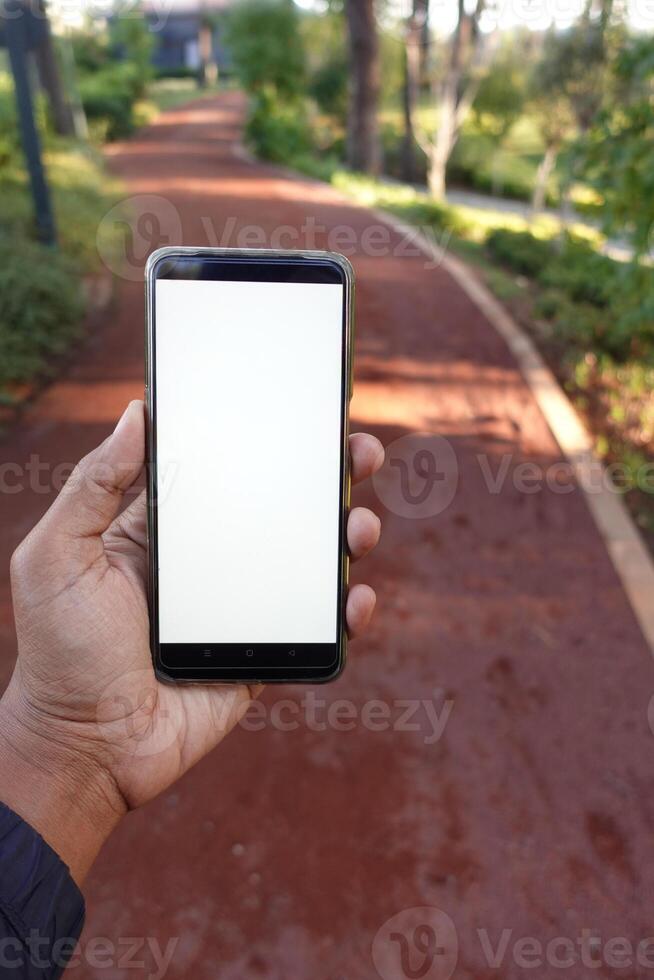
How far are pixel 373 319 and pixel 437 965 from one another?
19.5 feet

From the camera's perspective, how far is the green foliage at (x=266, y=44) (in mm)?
23500

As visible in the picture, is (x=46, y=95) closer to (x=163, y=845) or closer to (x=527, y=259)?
(x=527, y=259)

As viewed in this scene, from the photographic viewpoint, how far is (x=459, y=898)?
2.43m

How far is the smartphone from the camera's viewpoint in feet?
5.87

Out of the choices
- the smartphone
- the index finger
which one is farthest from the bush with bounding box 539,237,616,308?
the smartphone

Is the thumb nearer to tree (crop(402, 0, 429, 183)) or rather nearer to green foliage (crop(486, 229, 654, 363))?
green foliage (crop(486, 229, 654, 363))

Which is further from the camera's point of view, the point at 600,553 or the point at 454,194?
the point at 454,194

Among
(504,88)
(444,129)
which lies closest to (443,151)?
(444,129)

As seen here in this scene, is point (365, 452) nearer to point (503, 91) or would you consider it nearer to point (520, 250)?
point (520, 250)

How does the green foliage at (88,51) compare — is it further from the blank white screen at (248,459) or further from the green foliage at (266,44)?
the blank white screen at (248,459)

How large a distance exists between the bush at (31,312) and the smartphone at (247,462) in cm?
417

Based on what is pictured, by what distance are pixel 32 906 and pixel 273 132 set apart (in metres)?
Result: 21.5

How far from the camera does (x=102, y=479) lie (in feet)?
5.44

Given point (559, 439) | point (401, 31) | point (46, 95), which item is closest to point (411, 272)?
point (559, 439)
